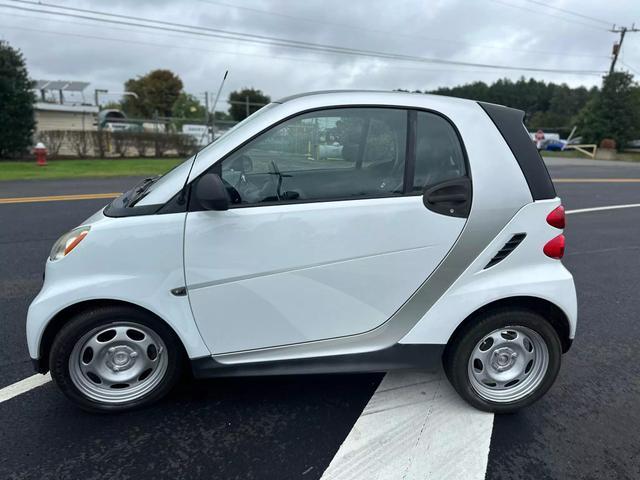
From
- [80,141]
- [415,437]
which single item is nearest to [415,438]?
[415,437]

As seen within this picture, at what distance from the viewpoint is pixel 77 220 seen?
25.1 feet

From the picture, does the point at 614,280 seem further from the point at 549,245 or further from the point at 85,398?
the point at 85,398

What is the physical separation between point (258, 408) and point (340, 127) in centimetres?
169

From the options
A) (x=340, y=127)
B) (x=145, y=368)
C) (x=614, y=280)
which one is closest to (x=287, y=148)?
(x=340, y=127)

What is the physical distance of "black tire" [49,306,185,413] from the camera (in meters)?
2.42

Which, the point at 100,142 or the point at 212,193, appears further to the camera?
the point at 100,142

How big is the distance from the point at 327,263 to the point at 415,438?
1.04 meters

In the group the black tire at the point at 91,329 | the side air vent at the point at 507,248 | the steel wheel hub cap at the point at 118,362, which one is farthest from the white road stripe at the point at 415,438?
the steel wheel hub cap at the point at 118,362

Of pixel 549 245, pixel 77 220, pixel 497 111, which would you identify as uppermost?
pixel 497 111

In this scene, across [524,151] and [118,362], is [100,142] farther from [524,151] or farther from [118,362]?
[524,151]

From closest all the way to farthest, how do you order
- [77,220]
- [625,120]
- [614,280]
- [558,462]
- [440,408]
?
[558,462] < [440,408] < [614,280] < [77,220] < [625,120]

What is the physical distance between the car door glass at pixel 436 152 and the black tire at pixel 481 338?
82cm

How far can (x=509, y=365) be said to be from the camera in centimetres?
268

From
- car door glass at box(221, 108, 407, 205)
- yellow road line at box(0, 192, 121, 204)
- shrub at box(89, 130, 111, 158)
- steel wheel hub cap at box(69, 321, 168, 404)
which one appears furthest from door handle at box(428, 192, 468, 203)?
shrub at box(89, 130, 111, 158)
